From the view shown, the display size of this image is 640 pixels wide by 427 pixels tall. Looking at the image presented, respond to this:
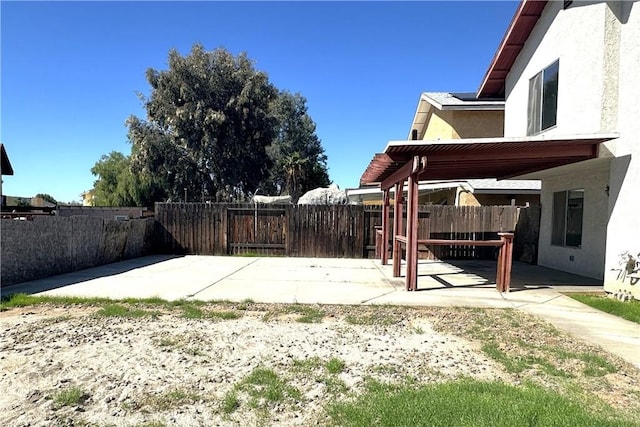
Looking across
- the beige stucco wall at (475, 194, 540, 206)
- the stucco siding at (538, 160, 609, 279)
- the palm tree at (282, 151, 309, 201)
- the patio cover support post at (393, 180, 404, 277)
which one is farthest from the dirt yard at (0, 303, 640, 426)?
the palm tree at (282, 151, 309, 201)

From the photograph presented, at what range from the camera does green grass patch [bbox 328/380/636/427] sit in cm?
300

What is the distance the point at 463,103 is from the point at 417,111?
4220 millimetres

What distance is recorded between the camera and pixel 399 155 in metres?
7.96

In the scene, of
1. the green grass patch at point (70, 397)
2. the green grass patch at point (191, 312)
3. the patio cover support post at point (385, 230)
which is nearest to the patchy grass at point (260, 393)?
the green grass patch at point (70, 397)

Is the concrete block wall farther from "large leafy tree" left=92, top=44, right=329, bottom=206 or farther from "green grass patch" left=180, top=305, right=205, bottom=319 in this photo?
"large leafy tree" left=92, top=44, right=329, bottom=206

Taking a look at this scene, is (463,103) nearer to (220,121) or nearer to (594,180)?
(594,180)

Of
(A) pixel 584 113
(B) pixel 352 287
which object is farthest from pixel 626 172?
(B) pixel 352 287

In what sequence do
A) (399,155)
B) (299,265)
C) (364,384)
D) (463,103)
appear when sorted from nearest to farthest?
(364,384) < (399,155) < (299,265) < (463,103)

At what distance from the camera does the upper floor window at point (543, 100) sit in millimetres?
9945

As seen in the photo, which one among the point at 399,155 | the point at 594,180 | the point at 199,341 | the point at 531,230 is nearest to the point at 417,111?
the point at 531,230

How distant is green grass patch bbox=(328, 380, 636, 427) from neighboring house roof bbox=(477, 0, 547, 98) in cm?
1034

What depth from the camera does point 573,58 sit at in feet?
29.3

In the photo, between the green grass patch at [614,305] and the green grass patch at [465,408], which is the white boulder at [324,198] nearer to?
the green grass patch at [614,305]

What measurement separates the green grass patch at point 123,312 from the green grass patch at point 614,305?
7467mm
